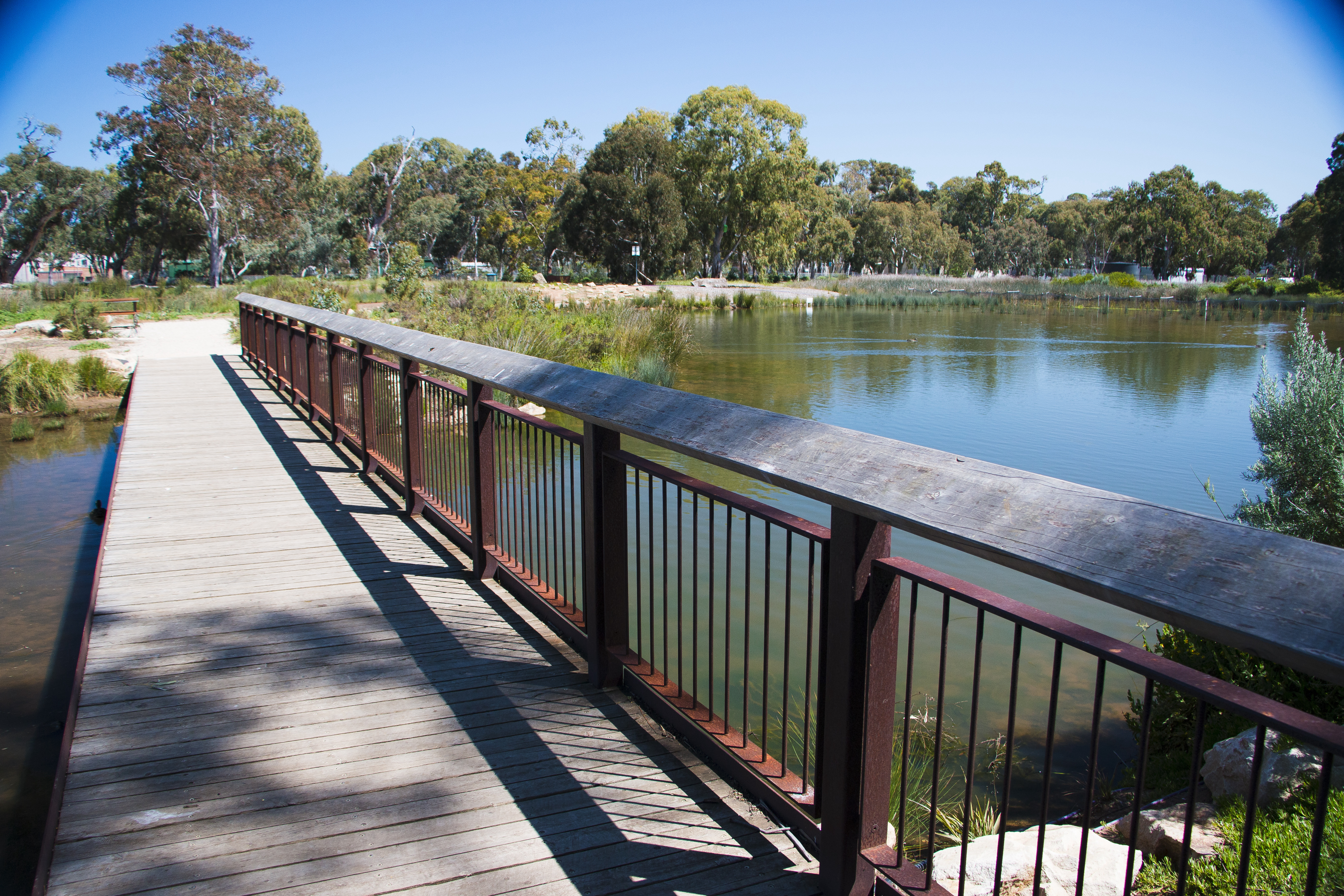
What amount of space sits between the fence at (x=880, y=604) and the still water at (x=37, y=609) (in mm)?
2140

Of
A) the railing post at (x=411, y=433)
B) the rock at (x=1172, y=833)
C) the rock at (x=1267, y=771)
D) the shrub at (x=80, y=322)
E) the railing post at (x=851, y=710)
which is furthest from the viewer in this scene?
the shrub at (x=80, y=322)

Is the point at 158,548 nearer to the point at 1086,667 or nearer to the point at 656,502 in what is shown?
the point at 656,502

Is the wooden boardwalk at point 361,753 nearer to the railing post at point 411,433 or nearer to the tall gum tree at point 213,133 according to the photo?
the railing post at point 411,433

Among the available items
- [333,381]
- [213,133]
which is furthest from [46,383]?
[213,133]

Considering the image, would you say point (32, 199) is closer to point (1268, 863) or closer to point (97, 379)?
point (97, 379)

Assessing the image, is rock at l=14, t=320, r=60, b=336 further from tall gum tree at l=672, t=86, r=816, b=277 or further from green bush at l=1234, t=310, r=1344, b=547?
tall gum tree at l=672, t=86, r=816, b=277

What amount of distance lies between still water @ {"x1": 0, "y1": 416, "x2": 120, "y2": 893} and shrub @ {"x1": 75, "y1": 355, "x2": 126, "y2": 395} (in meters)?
3.88

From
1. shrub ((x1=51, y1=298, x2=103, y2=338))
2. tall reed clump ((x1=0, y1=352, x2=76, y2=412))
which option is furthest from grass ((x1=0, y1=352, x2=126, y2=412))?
shrub ((x1=51, y1=298, x2=103, y2=338))

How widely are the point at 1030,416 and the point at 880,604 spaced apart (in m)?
14.7

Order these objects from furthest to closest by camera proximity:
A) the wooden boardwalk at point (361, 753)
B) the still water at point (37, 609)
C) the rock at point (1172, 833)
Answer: the still water at point (37, 609), the rock at point (1172, 833), the wooden boardwalk at point (361, 753)

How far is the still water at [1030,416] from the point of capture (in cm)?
573

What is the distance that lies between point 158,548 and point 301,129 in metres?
58.1

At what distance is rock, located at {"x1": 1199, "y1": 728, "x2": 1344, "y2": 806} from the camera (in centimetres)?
333

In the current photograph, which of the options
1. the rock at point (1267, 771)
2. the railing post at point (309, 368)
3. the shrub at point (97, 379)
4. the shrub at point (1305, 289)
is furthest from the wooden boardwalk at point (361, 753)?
the shrub at point (1305, 289)
